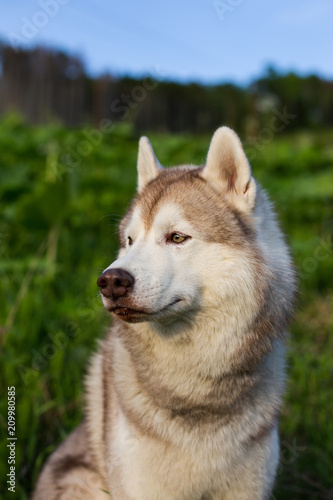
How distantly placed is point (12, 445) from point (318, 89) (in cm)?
5375

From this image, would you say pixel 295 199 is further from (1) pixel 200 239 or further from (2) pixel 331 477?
(1) pixel 200 239

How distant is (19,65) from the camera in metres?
16.5

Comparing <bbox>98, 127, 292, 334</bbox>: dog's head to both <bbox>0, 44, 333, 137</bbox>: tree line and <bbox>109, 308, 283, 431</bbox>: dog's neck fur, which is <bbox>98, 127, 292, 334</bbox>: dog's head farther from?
<bbox>0, 44, 333, 137</bbox>: tree line

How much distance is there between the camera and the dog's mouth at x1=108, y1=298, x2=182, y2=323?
2271 mm

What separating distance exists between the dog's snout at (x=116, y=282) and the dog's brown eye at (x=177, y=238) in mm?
353

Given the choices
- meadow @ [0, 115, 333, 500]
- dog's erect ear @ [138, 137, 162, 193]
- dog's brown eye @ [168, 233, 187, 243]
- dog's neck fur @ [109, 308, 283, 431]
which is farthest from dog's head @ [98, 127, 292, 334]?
meadow @ [0, 115, 333, 500]

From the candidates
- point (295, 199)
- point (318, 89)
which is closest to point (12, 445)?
point (295, 199)

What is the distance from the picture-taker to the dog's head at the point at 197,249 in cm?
226

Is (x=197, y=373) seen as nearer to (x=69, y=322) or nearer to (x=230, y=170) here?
(x=230, y=170)

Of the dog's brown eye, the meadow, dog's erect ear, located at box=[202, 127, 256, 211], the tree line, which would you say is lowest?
the meadow

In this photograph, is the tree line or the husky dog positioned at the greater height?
the tree line

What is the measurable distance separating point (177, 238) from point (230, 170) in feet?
1.55

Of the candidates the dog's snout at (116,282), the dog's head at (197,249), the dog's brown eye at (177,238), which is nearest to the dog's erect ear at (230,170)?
the dog's head at (197,249)

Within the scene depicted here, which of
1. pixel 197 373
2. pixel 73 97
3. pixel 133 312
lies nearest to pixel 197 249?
pixel 133 312
